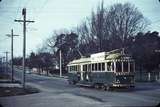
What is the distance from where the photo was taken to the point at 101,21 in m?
35.3

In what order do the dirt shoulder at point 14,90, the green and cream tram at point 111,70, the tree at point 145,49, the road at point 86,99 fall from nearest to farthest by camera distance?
the road at point 86,99
the dirt shoulder at point 14,90
the green and cream tram at point 111,70
the tree at point 145,49

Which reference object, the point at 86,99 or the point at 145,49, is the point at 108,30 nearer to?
the point at 145,49

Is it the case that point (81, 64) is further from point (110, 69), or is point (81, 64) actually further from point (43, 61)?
point (43, 61)

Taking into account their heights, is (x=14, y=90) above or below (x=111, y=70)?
below

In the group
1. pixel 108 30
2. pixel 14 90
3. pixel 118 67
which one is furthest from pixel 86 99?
pixel 108 30

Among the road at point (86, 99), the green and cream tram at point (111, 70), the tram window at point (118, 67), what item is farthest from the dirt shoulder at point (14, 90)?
the tram window at point (118, 67)

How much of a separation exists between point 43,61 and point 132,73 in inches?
2885

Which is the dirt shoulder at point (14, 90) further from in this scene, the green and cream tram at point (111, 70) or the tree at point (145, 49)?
the tree at point (145, 49)

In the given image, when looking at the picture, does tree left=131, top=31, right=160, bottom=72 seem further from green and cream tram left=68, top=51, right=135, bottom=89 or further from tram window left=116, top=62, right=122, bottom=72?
tram window left=116, top=62, right=122, bottom=72

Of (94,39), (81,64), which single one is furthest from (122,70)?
(94,39)

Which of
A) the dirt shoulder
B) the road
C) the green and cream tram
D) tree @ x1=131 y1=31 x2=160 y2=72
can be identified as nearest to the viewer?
the road

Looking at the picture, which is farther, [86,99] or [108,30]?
[108,30]

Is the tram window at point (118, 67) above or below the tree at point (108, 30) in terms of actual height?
below

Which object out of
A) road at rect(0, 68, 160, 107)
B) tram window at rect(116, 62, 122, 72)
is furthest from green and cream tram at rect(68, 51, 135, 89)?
road at rect(0, 68, 160, 107)
